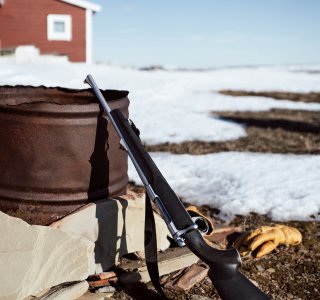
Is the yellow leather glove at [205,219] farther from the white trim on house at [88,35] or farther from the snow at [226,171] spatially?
the white trim on house at [88,35]

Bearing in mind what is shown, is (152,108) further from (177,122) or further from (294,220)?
(294,220)

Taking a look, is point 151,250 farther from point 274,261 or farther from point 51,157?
point 274,261

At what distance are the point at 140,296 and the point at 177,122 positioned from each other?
8.94 m

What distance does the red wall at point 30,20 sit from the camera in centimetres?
2469

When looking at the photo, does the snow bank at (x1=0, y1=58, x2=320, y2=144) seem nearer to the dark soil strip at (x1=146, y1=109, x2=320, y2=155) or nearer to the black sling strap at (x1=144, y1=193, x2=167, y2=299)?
the dark soil strip at (x1=146, y1=109, x2=320, y2=155)

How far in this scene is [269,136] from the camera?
10.6 meters

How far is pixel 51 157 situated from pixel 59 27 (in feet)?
75.7

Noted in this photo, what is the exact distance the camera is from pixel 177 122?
40.1ft

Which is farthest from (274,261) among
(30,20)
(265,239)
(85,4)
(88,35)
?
(30,20)

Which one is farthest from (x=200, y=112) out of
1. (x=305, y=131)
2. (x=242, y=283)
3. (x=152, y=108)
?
(x=242, y=283)

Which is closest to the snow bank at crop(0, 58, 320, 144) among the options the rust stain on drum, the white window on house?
the white window on house

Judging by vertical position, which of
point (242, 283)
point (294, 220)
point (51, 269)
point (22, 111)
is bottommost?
point (294, 220)

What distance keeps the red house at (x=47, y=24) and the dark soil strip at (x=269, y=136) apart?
1331 centimetres

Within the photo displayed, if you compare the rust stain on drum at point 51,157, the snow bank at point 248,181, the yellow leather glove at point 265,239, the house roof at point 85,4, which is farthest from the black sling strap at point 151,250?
the house roof at point 85,4
